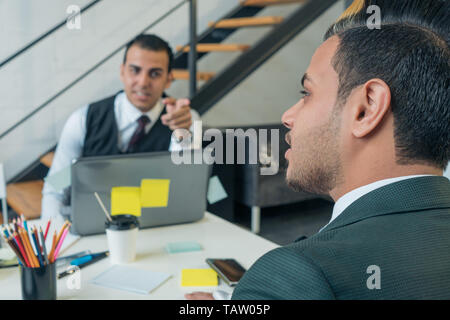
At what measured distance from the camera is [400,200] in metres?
0.49

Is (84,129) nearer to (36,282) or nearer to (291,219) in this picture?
(36,282)

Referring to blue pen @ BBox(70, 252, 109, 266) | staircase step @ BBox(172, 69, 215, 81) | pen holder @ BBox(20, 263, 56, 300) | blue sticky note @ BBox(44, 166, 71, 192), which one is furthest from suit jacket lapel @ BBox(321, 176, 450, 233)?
staircase step @ BBox(172, 69, 215, 81)

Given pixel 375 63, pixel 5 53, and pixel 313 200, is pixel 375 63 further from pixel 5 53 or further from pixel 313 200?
pixel 313 200

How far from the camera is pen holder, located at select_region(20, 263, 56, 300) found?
804 millimetres

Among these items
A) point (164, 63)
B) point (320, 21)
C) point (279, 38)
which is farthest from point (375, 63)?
point (320, 21)

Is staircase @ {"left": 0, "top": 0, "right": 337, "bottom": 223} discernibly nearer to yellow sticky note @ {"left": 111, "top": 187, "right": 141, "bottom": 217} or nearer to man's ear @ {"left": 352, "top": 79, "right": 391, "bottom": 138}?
yellow sticky note @ {"left": 111, "top": 187, "right": 141, "bottom": 217}

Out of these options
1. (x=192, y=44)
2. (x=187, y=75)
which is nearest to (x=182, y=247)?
(x=192, y=44)

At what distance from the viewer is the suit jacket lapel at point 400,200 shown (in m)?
0.48

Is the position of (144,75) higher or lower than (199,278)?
higher

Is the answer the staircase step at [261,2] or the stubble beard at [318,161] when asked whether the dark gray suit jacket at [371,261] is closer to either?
the stubble beard at [318,161]

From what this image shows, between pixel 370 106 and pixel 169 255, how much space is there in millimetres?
701

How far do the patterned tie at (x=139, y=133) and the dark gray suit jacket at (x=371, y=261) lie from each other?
1.59 metres

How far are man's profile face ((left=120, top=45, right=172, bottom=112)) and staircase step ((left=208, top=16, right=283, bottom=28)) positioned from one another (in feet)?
3.75
